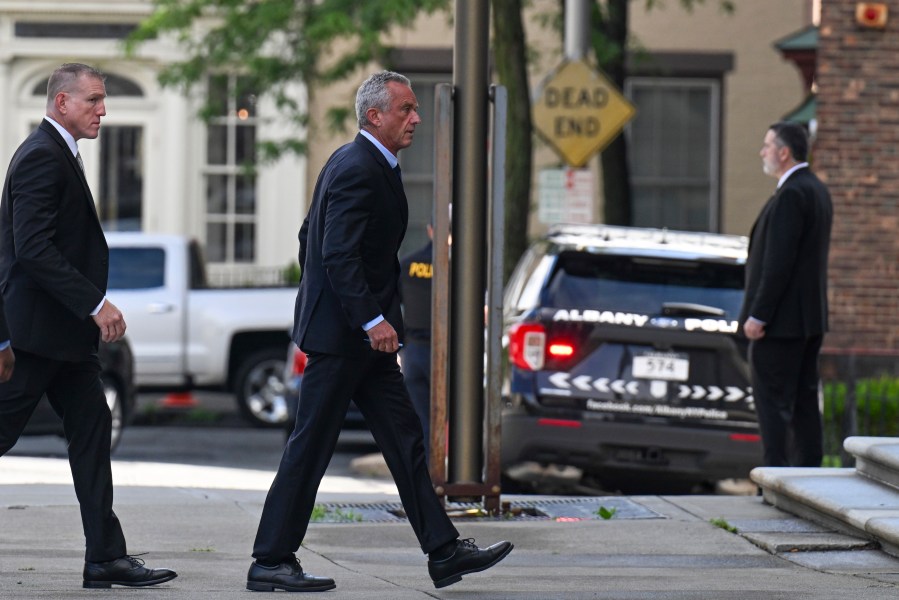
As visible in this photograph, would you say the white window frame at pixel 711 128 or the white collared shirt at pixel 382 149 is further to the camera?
the white window frame at pixel 711 128

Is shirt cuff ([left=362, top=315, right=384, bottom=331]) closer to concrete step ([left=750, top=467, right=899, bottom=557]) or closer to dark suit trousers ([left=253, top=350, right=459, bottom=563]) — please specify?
dark suit trousers ([left=253, top=350, right=459, bottom=563])

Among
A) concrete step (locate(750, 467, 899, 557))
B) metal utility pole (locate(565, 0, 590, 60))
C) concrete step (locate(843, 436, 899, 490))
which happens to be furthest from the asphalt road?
concrete step (locate(843, 436, 899, 490))

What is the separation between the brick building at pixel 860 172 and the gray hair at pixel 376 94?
8905mm

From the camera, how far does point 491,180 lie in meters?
8.08

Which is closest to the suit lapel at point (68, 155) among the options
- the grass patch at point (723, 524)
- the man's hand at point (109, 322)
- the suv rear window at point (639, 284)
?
the man's hand at point (109, 322)

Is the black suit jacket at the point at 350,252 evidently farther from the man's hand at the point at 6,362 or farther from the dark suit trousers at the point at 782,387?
the dark suit trousers at the point at 782,387

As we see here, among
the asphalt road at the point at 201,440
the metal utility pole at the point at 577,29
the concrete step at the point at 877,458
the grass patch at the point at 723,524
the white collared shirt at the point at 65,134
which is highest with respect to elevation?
the metal utility pole at the point at 577,29

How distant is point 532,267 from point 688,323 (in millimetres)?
991

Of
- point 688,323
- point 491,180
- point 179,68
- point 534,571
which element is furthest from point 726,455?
point 179,68

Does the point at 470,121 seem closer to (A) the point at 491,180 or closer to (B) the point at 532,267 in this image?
(A) the point at 491,180

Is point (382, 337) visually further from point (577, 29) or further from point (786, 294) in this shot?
point (577, 29)

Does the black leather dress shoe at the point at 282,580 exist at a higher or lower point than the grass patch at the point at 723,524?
higher

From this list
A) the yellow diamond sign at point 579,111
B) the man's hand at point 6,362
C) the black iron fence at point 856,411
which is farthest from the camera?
the yellow diamond sign at point 579,111

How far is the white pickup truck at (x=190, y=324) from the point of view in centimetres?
1744
